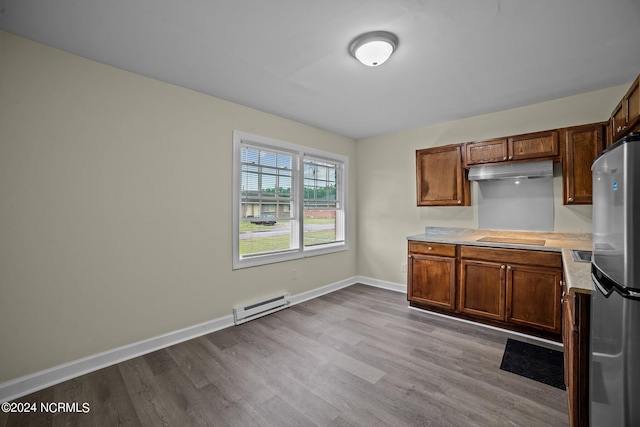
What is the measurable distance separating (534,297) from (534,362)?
0.67m

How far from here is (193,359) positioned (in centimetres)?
243

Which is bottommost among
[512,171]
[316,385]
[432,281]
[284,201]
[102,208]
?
[316,385]

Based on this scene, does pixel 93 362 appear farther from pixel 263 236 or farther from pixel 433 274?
pixel 433 274

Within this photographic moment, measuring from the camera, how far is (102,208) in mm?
2342

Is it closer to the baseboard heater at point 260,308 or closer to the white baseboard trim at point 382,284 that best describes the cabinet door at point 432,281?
the white baseboard trim at point 382,284

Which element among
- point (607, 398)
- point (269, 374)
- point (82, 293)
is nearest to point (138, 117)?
point (82, 293)

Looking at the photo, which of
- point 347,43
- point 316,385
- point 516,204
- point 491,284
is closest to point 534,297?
point 491,284

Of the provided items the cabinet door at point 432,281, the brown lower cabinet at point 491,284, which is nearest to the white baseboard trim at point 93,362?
the cabinet door at point 432,281

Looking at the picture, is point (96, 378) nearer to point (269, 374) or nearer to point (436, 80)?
point (269, 374)

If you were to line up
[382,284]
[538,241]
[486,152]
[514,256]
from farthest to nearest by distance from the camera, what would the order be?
[382,284] → [486,152] → [538,241] → [514,256]

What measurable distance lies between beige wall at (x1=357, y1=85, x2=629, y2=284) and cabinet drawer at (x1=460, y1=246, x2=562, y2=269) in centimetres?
71

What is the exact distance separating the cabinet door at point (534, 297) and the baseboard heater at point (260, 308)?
8.59 feet

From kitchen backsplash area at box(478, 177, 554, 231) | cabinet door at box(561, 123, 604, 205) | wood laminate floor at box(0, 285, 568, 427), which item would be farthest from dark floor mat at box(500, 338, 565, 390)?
cabinet door at box(561, 123, 604, 205)

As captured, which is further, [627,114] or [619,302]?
[627,114]
